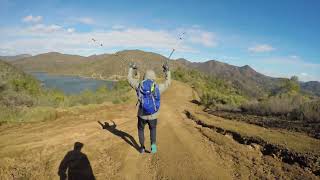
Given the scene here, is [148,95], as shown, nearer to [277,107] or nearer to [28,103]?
[277,107]

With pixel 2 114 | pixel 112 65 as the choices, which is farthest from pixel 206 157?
pixel 112 65

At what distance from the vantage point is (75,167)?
7.47m

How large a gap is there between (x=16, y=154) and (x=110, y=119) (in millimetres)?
6432

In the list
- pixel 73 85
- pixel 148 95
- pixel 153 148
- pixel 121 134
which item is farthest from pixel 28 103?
pixel 73 85

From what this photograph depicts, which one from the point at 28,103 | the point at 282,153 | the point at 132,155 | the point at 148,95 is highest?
the point at 148,95

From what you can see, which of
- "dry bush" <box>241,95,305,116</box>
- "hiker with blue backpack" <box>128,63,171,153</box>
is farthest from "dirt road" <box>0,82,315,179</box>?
"dry bush" <box>241,95,305,116</box>

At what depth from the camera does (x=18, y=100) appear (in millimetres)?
20797

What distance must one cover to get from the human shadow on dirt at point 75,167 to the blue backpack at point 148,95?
1.94 meters

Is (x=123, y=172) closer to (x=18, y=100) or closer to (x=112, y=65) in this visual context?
(x=18, y=100)

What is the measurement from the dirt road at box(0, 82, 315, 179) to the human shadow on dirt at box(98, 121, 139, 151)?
0.03 metres

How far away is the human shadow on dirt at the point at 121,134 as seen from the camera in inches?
381

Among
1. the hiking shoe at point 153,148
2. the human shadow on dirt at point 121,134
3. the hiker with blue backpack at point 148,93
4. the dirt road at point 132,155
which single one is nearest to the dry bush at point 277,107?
the dirt road at point 132,155

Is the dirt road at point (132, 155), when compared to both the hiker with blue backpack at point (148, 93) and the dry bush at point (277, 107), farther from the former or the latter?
the dry bush at point (277, 107)

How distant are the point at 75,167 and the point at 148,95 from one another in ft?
7.86
